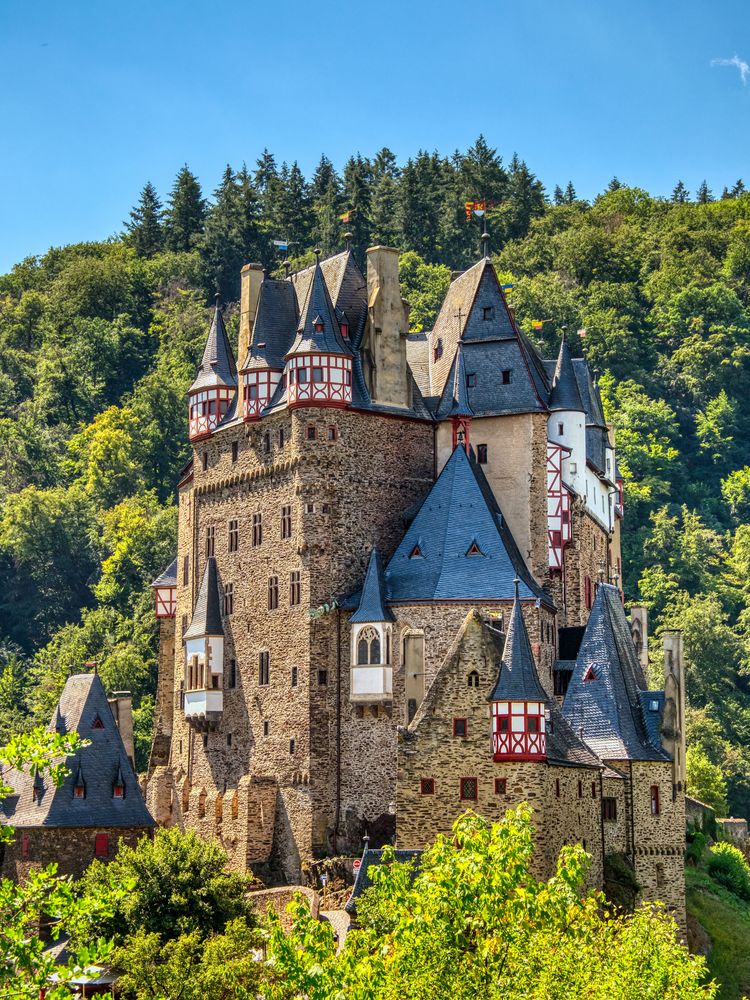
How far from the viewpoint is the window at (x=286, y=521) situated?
66.3 m

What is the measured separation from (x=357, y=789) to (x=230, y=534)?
A: 36.4 feet

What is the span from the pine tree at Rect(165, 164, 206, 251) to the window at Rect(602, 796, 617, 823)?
87915 millimetres

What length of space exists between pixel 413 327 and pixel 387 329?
48266 mm

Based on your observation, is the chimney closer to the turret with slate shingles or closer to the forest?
the turret with slate shingles

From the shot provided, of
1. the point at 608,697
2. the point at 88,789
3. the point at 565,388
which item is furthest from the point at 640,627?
the point at 88,789

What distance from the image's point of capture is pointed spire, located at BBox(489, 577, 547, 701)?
5603 cm

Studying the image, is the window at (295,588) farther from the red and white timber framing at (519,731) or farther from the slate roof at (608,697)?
the red and white timber framing at (519,731)

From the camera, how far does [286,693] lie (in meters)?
64.9

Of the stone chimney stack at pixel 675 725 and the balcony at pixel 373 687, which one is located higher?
the balcony at pixel 373 687

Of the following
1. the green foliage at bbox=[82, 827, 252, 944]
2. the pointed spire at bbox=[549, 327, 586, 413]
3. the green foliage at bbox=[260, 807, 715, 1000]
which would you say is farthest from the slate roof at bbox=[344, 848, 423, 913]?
the pointed spire at bbox=[549, 327, 586, 413]

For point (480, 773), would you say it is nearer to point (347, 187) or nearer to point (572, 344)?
point (572, 344)

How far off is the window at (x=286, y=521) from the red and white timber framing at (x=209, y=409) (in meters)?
6.05

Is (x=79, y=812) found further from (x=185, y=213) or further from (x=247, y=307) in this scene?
(x=185, y=213)

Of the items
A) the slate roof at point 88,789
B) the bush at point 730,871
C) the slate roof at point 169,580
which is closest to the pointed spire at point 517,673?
the slate roof at point 88,789
